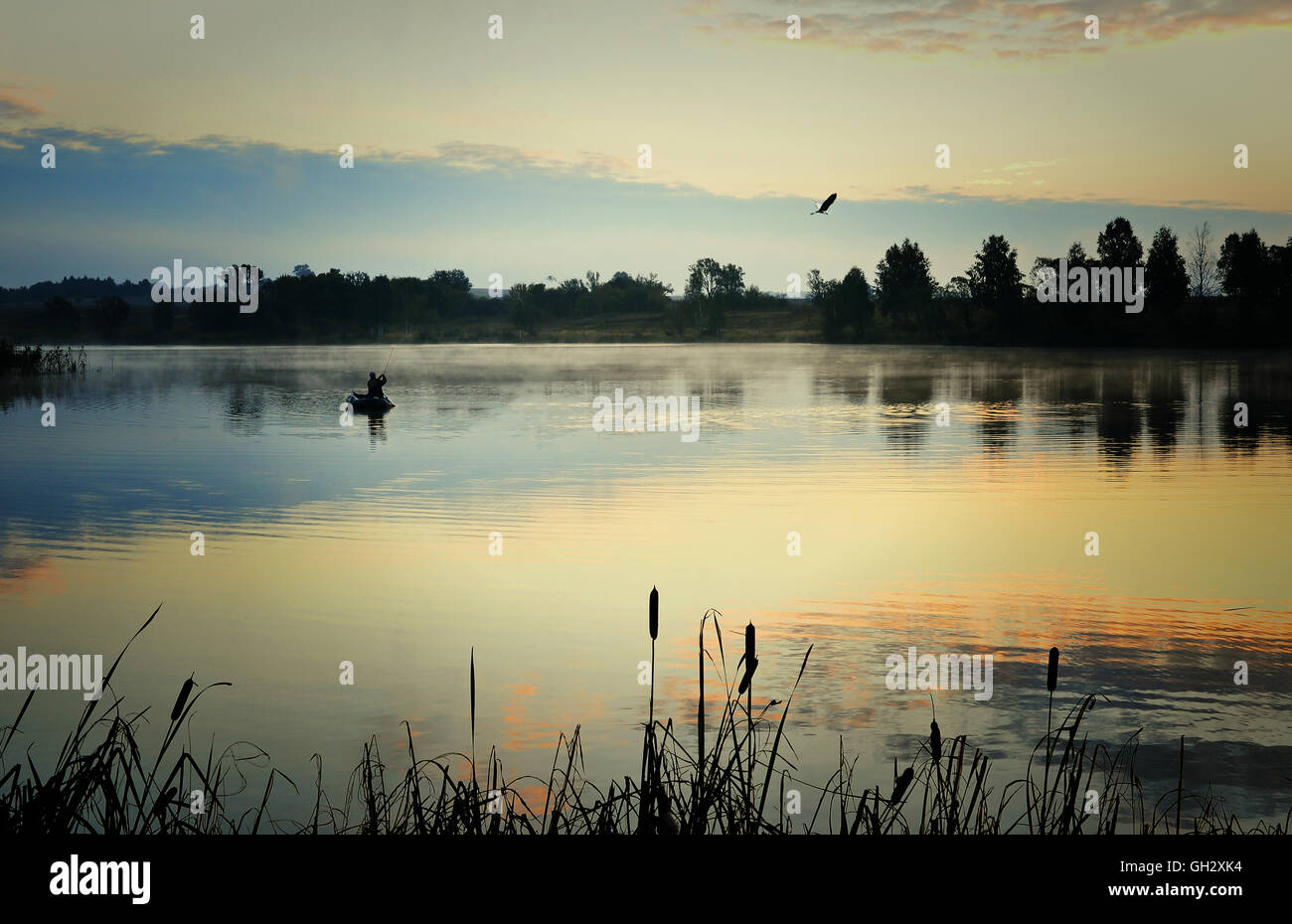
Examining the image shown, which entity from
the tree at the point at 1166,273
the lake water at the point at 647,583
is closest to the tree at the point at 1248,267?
the tree at the point at 1166,273

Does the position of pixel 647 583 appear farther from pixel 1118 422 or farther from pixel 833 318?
pixel 833 318

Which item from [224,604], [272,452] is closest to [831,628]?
[224,604]

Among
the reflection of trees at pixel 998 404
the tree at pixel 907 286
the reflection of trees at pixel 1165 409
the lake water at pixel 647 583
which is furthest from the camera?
the tree at pixel 907 286

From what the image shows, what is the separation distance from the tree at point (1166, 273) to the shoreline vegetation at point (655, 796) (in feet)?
403

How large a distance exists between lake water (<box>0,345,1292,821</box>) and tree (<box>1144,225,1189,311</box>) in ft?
319

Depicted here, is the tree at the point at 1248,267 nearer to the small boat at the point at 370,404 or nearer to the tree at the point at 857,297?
the tree at the point at 857,297

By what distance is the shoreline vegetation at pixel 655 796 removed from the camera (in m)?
4.45

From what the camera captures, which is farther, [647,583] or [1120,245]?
[1120,245]

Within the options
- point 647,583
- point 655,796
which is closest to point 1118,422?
point 647,583

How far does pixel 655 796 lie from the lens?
390cm

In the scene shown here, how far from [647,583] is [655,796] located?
30.0 feet
